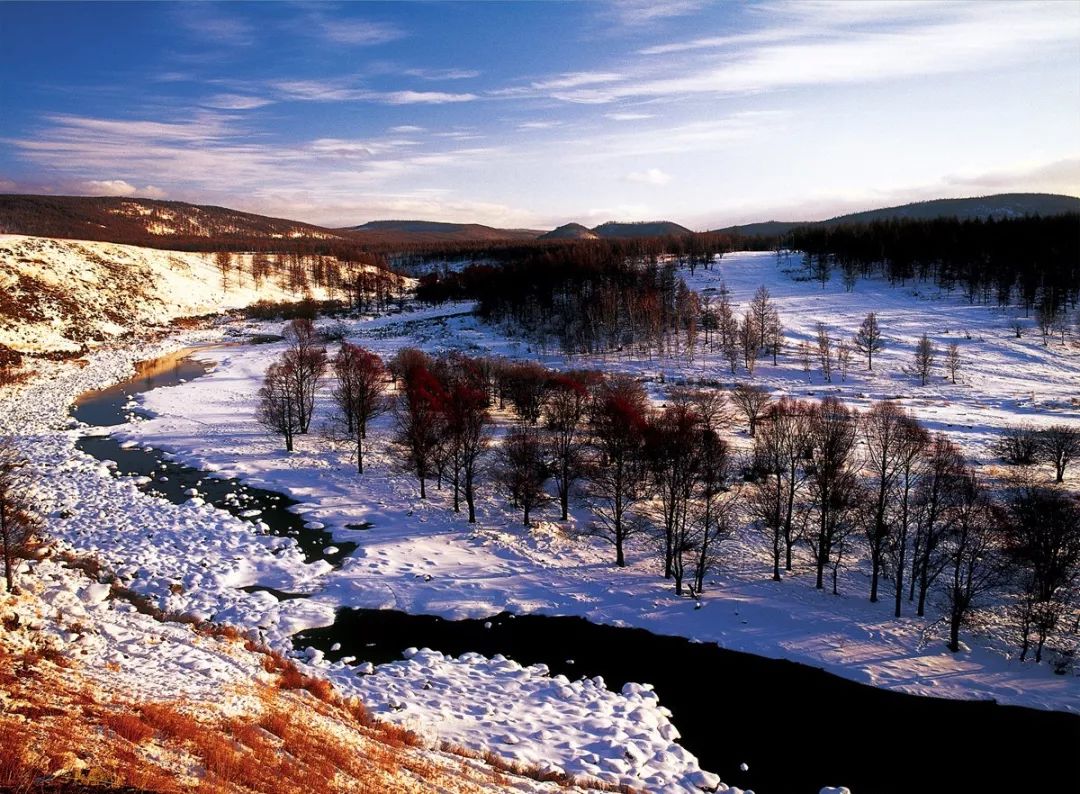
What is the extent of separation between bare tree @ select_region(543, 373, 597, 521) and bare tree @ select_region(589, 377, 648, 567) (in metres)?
1.35

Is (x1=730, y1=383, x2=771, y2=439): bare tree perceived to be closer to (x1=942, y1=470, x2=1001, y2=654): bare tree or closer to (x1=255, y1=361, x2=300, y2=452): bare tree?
(x1=942, y1=470, x2=1001, y2=654): bare tree

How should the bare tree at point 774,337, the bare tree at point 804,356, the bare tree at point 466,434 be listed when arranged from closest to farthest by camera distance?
the bare tree at point 466,434, the bare tree at point 804,356, the bare tree at point 774,337

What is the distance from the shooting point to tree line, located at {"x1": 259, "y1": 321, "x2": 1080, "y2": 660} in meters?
25.8

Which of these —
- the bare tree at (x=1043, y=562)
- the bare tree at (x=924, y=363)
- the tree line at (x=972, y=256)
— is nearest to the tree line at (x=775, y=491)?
the bare tree at (x=1043, y=562)

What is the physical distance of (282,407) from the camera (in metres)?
46.1

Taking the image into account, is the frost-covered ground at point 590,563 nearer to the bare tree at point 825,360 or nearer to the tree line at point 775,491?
the tree line at point 775,491

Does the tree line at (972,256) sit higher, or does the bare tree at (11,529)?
the tree line at (972,256)

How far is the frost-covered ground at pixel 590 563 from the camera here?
2342 centimetres

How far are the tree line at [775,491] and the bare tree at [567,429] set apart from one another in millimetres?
197

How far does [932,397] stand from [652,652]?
5183 cm

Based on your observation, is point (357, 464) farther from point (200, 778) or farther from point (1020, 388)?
point (1020, 388)

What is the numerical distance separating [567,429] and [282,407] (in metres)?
22.4

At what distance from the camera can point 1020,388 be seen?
2517 inches

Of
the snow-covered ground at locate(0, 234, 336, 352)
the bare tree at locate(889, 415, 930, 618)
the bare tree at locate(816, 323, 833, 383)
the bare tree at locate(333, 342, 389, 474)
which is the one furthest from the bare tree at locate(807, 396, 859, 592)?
the snow-covered ground at locate(0, 234, 336, 352)
